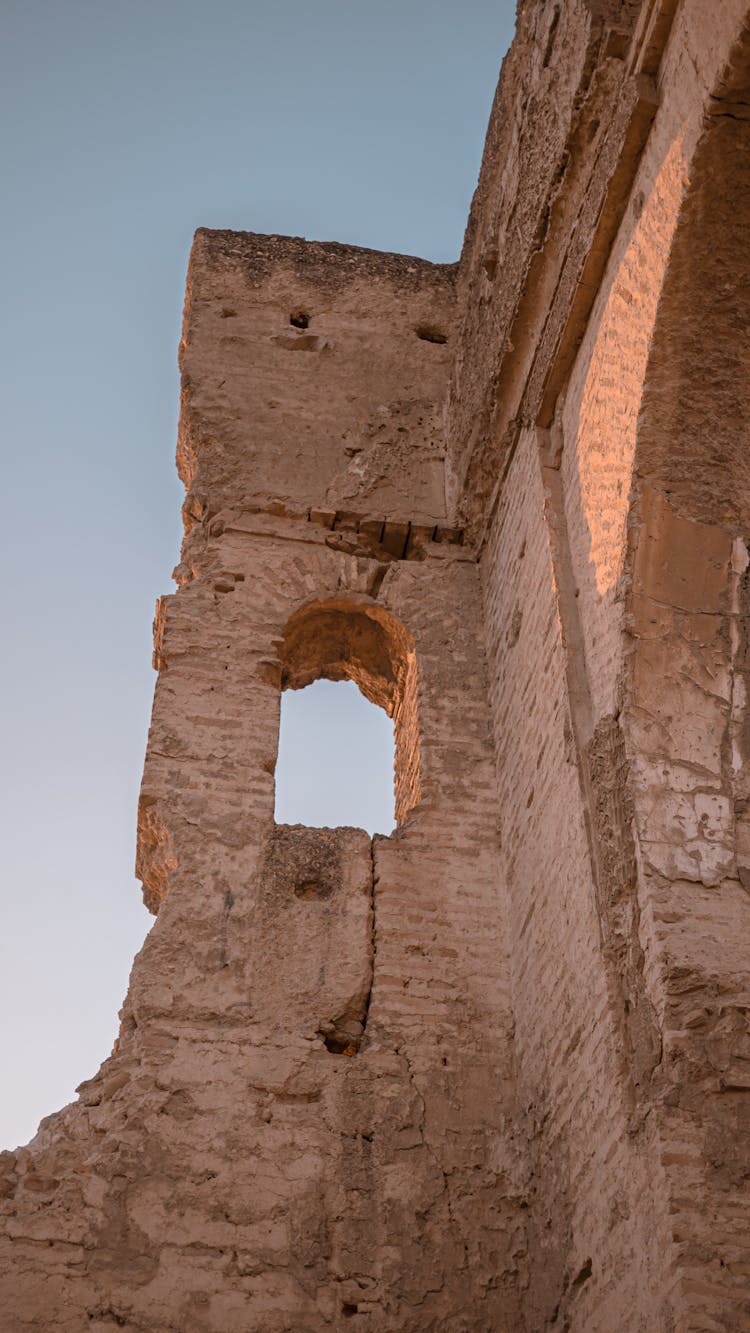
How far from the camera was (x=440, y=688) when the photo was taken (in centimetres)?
636

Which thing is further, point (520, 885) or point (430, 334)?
point (430, 334)

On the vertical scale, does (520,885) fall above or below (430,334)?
below

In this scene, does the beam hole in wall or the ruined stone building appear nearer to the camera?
A: the ruined stone building

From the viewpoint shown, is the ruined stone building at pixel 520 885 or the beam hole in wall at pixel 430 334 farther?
the beam hole in wall at pixel 430 334

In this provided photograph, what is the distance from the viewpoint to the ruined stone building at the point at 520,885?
4.21 metres

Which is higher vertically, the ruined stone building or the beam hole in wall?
the beam hole in wall

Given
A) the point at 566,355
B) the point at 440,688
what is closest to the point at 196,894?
the point at 440,688

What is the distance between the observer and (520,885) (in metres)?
5.48

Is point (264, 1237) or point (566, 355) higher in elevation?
point (566, 355)

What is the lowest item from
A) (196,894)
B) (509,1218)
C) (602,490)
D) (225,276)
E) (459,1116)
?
(509,1218)

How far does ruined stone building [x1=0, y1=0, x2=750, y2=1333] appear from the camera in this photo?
4215 mm

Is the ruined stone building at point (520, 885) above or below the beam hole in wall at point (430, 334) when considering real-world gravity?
below

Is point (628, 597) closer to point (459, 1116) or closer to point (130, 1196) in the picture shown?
point (459, 1116)

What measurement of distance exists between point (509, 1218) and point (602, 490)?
2.74m
